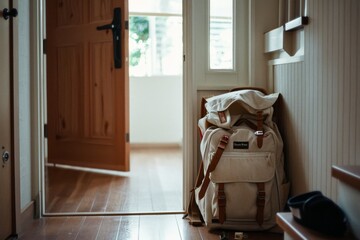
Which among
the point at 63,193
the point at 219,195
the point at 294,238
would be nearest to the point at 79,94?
the point at 63,193

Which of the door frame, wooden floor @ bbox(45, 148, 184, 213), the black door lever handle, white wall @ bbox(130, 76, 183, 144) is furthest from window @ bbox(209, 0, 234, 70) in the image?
white wall @ bbox(130, 76, 183, 144)

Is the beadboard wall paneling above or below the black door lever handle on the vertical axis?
below

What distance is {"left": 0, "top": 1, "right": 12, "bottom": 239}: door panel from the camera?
7.31 ft

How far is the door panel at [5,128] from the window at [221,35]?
124cm

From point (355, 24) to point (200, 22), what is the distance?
1251 millimetres

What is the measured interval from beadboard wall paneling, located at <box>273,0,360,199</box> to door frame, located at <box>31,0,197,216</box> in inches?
22.7

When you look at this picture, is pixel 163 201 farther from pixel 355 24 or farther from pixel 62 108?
pixel 355 24

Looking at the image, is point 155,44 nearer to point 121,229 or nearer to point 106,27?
point 106,27

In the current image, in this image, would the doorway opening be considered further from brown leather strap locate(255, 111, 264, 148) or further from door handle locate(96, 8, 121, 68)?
brown leather strap locate(255, 111, 264, 148)

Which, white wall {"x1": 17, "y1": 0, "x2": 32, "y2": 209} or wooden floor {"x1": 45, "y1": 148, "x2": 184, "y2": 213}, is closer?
white wall {"x1": 17, "y1": 0, "x2": 32, "y2": 209}

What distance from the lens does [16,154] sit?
2396mm

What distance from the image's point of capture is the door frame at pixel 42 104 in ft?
9.19

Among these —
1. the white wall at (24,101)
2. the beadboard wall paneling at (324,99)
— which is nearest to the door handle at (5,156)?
the white wall at (24,101)

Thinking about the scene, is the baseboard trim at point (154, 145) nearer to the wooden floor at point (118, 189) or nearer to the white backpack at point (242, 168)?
the wooden floor at point (118, 189)
